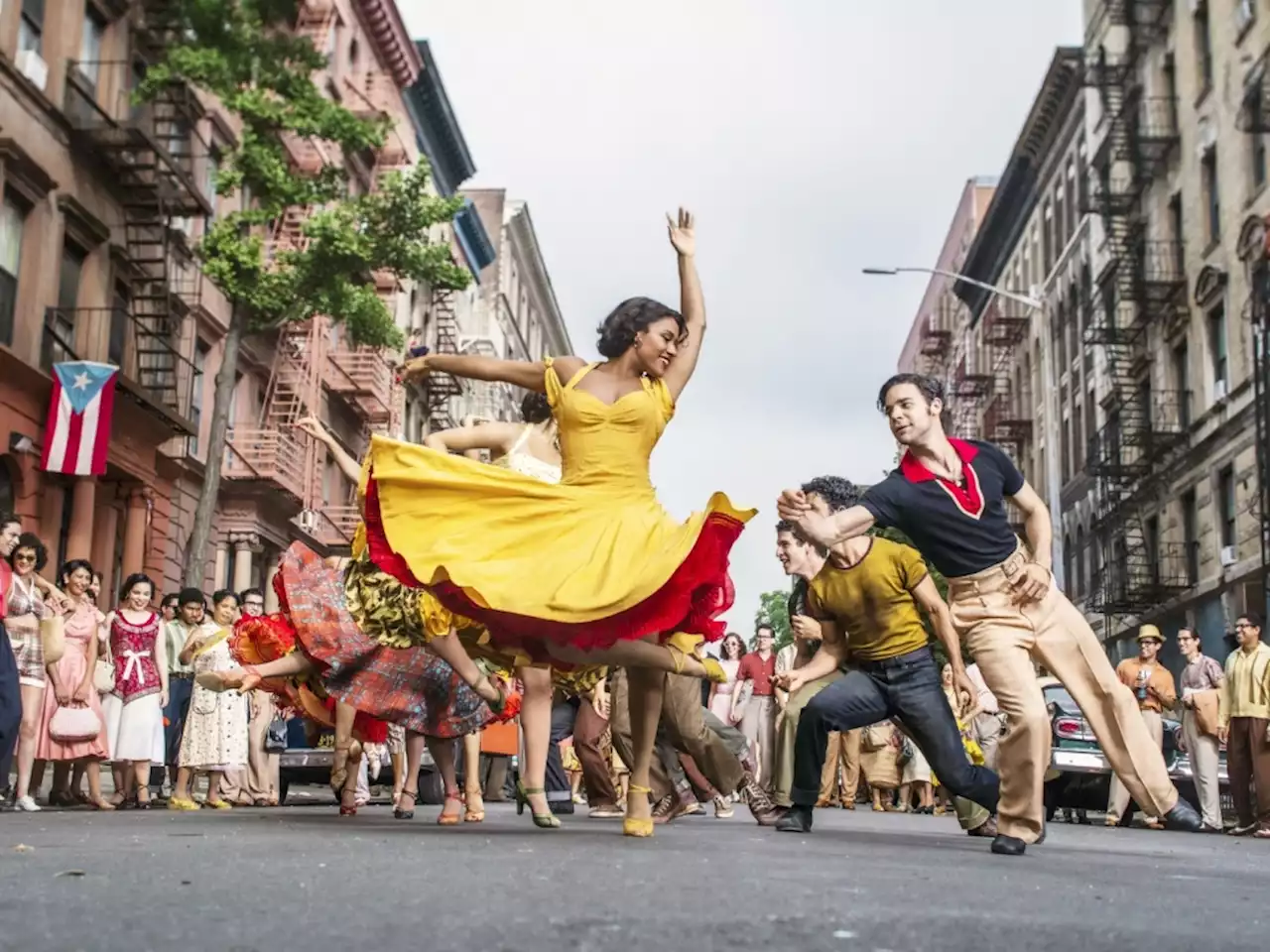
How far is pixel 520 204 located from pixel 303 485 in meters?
34.5

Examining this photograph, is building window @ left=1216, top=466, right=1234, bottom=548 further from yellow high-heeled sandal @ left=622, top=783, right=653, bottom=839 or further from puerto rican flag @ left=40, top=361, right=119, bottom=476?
yellow high-heeled sandal @ left=622, top=783, right=653, bottom=839

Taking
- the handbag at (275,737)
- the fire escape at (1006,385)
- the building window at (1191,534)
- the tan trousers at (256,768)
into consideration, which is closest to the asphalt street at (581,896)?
the tan trousers at (256,768)

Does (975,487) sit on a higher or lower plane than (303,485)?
lower

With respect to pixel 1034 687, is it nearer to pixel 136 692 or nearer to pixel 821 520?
pixel 821 520

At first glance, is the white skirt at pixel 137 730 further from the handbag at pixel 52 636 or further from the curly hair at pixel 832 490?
the curly hair at pixel 832 490

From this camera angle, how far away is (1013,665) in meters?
8.01

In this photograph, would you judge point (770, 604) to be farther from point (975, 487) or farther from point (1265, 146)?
point (975, 487)

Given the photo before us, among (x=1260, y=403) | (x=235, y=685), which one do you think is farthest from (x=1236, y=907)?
(x=1260, y=403)

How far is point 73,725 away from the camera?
13.7m

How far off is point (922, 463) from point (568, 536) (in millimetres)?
1724

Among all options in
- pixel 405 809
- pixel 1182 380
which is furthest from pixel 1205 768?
pixel 1182 380

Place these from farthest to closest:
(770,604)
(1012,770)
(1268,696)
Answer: (770,604) < (1268,696) < (1012,770)

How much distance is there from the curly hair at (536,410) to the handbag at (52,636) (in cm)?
472

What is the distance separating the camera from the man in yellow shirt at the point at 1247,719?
52.4 feet
